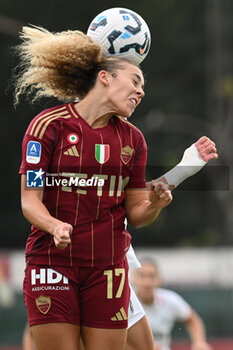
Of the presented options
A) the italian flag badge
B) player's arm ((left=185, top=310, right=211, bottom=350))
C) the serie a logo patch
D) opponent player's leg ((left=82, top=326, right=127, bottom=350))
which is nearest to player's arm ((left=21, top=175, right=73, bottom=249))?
the serie a logo patch

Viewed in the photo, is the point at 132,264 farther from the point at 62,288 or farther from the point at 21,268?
the point at 21,268

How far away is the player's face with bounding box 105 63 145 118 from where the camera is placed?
4.70 m

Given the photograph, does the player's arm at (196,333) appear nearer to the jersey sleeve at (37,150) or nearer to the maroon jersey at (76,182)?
the maroon jersey at (76,182)

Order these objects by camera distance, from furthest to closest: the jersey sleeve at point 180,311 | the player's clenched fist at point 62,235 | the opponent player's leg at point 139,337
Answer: the jersey sleeve at point 180,311
the opponent player's leg at point 139,337
the player's clenched fist at point 62,235

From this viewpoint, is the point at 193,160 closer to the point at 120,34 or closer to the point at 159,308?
the point at 120,34

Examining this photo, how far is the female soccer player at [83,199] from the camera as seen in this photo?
456cm

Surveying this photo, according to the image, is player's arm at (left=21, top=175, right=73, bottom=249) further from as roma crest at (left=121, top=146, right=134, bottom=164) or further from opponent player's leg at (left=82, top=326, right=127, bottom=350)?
opponent player's leg at (left=82, top=326, right=127, bottom=350)

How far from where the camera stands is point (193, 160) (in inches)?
188

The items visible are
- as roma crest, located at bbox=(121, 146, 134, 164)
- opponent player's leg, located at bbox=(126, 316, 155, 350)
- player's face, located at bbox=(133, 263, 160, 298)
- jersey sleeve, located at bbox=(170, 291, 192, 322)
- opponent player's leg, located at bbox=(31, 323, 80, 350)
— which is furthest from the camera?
jersey sleeve, located at bbox=(170, 291, 192, 322)

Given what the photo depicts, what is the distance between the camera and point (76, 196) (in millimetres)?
4590

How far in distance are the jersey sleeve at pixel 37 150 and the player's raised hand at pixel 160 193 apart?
1.87ft

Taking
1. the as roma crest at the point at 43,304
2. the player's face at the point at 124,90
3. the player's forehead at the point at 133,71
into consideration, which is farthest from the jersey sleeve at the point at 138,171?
the as roma crest at the point at 43,304

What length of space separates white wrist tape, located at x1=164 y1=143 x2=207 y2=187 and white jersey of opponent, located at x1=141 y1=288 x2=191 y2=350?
4.17 m

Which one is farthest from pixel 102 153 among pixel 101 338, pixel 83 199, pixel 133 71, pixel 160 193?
pixel 101 338
